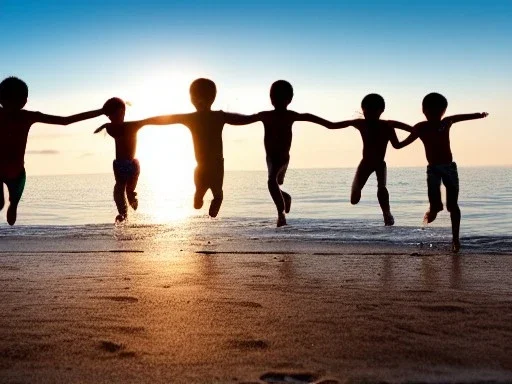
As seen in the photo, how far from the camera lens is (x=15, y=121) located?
9453 mm

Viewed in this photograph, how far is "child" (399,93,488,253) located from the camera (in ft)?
34.1

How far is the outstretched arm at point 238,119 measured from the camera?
978 centimetres

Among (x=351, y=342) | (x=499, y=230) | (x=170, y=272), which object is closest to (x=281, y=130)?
(x=170, y=272)

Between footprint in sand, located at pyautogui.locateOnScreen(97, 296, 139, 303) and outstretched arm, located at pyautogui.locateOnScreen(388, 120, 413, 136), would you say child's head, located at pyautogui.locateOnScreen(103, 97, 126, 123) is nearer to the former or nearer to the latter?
footprint in sand, located at pyautogui.locateOnScreen(97, 296, 139, 303)

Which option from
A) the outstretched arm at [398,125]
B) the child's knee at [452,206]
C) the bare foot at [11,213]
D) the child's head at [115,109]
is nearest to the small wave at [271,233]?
the child's knee at [452,206]

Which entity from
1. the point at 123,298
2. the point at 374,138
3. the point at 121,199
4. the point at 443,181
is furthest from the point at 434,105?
the point at 123,298

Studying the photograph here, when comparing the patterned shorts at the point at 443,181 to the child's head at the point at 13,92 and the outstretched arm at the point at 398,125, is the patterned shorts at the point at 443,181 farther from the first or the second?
the child's head at the point at 13,92

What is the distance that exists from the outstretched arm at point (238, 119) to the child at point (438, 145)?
2.56m

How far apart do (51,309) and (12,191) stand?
14.6ft

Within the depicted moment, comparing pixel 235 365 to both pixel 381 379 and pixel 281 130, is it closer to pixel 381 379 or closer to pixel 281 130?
pixel 381 379

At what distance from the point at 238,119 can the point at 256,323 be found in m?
5.15

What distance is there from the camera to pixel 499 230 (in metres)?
19.0

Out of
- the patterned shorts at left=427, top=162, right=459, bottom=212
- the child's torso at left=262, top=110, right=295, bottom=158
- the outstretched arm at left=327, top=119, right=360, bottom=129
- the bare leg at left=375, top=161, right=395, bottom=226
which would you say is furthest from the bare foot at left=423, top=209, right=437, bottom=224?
the child's torso at left=262, top=110, right=295, bottom=158

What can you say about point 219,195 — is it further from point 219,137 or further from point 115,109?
point 115,109
